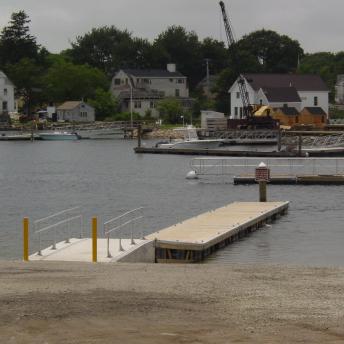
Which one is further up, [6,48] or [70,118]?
[6,48]

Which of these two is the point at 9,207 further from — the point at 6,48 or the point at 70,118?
the point at 6,48

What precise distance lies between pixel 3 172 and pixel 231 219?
5435 centimetres

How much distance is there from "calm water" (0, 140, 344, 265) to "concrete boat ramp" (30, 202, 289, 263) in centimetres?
52

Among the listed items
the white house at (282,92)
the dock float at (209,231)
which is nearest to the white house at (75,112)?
the white house at (282,92)

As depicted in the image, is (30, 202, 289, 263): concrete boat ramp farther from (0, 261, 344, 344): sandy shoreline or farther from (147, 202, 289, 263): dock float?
(0, 261, 344, 344): sandy shoreline

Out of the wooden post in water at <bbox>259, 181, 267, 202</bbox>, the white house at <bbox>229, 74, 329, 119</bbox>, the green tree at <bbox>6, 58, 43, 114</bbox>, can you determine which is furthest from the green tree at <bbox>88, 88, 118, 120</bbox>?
the wooden post in water at <bbox>259, 181, 267, 202</bbox>

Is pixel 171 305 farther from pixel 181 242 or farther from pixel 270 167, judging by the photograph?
pixel 270 167

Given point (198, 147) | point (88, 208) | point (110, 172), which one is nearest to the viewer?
point (88, 208)

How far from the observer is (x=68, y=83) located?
584 ft

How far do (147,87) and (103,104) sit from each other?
1424 centimetres

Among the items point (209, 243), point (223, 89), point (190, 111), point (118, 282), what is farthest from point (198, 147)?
point (118, 282)

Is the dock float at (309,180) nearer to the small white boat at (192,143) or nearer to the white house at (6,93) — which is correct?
the small white boat at (192,143)

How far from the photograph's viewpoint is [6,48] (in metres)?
193

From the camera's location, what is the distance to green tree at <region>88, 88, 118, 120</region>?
173 metres
